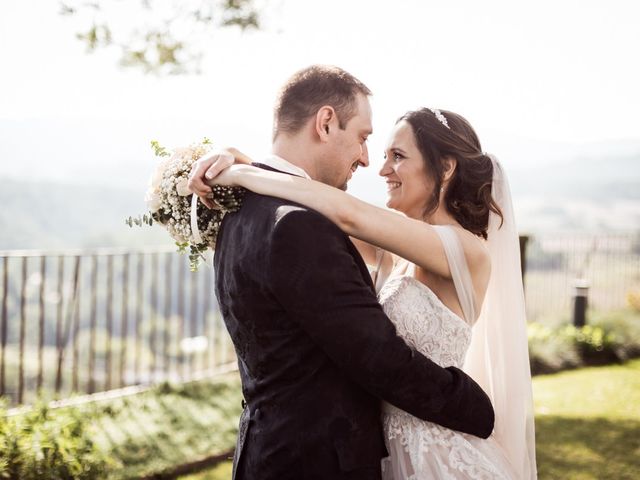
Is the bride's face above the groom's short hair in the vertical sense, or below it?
below

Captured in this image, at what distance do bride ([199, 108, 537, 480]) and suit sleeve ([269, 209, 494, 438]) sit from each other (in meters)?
0.20

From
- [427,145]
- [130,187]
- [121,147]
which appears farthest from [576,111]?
[427,145]

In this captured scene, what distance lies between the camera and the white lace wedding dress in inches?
92.6

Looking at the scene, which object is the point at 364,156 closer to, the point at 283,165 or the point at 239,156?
the point at 283,165

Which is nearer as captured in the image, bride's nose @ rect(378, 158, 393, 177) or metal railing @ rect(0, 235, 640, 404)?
bride's nose @ rect(378, 158, 393, 177)

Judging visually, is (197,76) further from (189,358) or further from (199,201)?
(199,201)

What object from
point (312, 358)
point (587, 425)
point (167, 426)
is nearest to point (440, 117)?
point (312, 358)

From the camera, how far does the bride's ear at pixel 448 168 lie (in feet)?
9.83

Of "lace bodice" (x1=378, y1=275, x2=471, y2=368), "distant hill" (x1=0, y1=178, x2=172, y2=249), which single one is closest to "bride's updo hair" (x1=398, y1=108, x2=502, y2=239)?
"lace bodice" (x1=378, y1=275, x2=471, y2=368)

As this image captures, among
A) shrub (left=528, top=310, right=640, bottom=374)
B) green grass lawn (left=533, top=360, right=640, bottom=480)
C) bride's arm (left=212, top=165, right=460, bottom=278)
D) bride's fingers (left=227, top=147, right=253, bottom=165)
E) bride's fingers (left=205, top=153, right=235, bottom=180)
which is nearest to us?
bride's arm (left=212, top=165, right=460, bottom=278)

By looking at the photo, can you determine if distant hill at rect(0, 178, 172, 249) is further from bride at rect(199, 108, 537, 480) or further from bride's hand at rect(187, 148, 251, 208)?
bride's hand at rect(187, 148, 251, 208)

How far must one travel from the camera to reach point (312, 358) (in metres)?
2.04

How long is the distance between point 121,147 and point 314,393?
7983 centimetres

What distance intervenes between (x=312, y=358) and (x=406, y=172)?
1.26 metres
